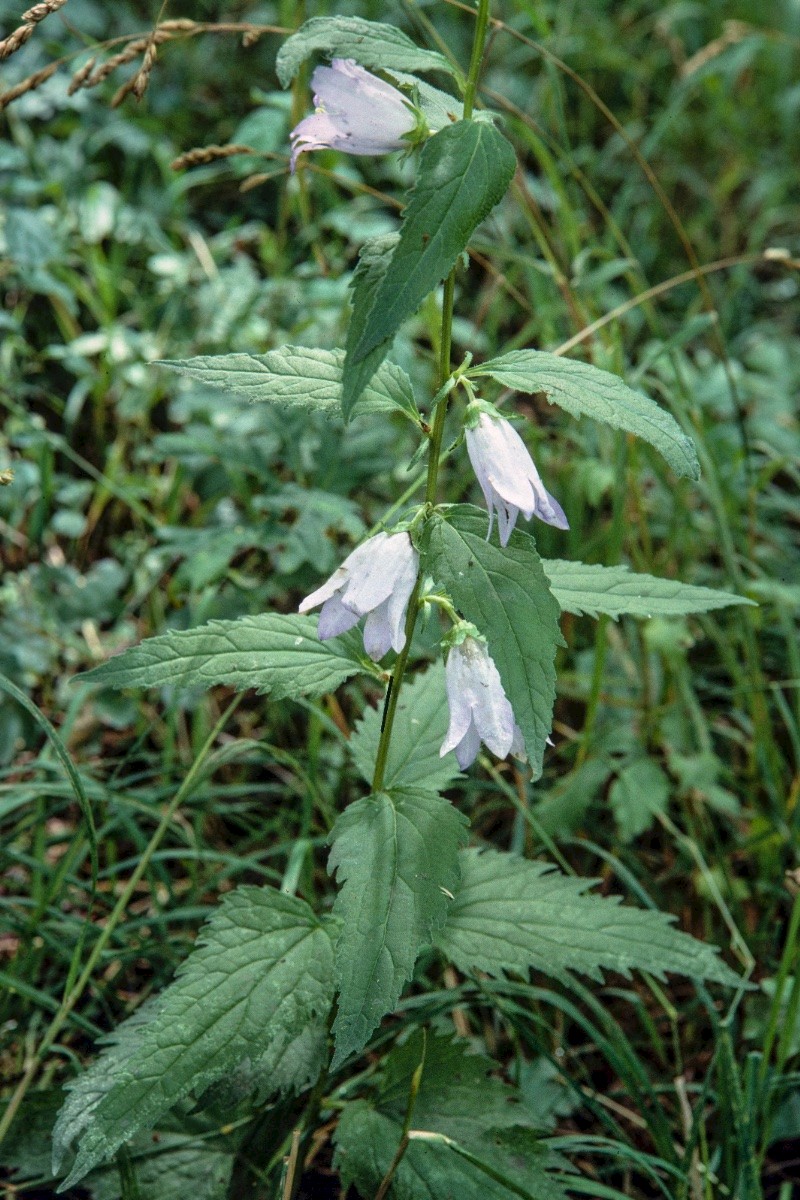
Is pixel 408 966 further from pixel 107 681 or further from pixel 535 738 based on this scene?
pixel 107 681

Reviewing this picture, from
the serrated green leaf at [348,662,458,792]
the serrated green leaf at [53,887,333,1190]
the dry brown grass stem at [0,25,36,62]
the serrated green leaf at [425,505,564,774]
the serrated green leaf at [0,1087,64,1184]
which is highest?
the dry brown grass stem at [0,25,36,62]

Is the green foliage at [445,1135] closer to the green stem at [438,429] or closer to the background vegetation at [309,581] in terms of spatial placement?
the background vegetation at [309,581]

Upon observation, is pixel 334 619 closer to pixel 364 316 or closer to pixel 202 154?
pixel 364 316

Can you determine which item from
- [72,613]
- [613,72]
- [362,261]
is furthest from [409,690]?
[613,72]

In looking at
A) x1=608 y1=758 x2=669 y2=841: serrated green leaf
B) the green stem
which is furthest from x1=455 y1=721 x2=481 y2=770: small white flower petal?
x1=608 y1=758 x2=669 y2=841: serrated green leaf

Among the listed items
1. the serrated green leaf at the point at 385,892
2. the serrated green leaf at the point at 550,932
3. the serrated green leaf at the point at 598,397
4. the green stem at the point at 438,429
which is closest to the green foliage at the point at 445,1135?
the serrated green leaf at the point at 550,932

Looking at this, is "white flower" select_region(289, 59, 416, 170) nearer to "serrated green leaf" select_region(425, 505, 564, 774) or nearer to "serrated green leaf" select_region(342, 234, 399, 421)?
"serrated green leaf" select_region(342, 234, 399, 421)
